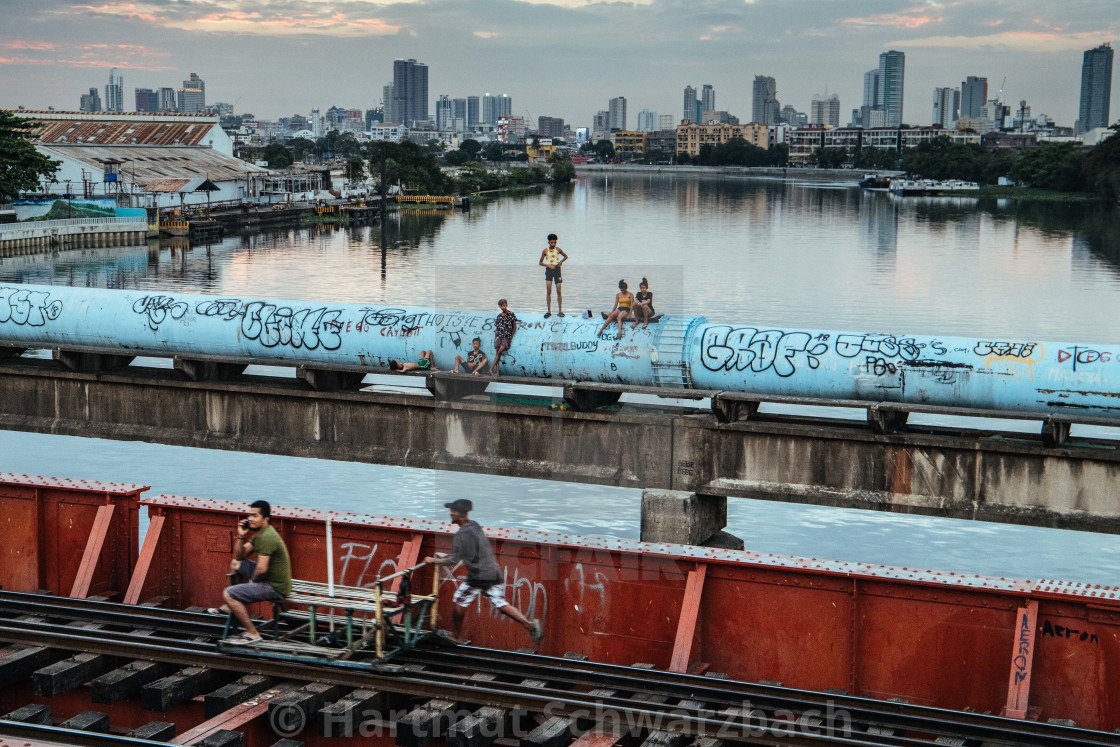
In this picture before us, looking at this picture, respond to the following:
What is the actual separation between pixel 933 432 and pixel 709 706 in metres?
8.93

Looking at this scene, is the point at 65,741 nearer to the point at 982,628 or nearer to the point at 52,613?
the point at 52,613

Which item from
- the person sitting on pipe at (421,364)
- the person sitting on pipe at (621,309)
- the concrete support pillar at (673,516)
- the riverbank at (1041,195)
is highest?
the riverbank at (1041,195)

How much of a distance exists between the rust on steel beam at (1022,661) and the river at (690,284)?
10111 mm

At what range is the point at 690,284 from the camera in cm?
6988

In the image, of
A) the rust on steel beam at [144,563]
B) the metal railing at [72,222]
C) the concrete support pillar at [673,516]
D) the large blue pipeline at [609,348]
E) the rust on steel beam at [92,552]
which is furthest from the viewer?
the metal railing at [72,222]

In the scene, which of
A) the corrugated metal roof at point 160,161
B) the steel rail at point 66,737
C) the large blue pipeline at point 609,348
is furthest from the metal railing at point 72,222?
the steel rail at point 66,737

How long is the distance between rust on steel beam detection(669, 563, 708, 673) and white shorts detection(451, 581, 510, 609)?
1.89m

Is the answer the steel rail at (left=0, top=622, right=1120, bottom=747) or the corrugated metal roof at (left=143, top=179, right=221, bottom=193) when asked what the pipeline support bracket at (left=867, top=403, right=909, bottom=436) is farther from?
the corrugated metal roof at (left=143, top=179, right=221, bottom=193)

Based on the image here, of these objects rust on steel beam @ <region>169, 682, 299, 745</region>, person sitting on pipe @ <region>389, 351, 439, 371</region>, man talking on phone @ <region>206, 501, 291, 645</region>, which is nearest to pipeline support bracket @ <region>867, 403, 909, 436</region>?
person sitting on pipe @ <region>389, 351, 439, 371</region>

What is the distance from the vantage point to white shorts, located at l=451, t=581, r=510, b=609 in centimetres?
1212

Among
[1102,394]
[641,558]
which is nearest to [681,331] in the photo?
[1102,394]

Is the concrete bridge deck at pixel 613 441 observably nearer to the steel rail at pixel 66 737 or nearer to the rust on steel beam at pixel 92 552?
the rust on steel beam at pixel 92 552

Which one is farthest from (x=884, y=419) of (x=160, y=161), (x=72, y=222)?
(x=160, y=161)

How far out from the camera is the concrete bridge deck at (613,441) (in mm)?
17531
